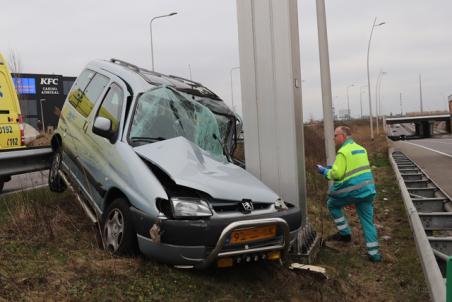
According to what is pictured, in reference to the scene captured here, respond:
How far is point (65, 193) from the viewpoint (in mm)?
6652

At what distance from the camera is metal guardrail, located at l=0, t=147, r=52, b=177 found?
6500mm

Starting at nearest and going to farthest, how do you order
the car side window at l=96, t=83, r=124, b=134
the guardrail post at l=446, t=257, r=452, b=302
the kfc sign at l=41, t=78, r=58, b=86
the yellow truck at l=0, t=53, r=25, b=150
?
the guardrail post at l=446, t=257, r=452, b=302 < the car side window at l=96, t=83, r=124, b=134 < the yellow truck at l=0, t=53, r=25, b=150 < the kfc sign at l=41, t=78, r=58, b=86

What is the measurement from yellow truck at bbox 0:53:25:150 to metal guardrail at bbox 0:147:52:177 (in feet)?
5.43

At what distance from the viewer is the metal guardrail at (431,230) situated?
3.74 meters

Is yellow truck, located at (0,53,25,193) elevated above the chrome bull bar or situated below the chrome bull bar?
above

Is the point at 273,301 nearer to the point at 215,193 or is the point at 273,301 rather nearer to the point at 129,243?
the point at 215,193

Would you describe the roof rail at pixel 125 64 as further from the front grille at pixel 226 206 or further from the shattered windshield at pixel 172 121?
the front grille at pixel 226 206

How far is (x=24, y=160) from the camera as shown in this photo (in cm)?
670

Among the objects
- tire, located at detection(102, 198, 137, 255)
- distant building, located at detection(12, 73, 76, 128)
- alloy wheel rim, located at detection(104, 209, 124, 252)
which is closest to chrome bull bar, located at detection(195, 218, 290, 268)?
tire, located at detection(102, 198, 137, 255)

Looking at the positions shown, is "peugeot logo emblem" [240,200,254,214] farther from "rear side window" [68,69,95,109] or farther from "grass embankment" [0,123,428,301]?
"rear side window" [68,69,95,109]

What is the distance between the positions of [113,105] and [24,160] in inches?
87.3

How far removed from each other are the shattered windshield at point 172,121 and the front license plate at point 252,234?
4.33 feet

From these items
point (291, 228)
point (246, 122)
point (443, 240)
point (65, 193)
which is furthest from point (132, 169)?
point (443, 240)

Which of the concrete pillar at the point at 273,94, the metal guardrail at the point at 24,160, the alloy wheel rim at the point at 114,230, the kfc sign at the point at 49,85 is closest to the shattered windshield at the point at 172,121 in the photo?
the concrete pillar at the point at 273,94
